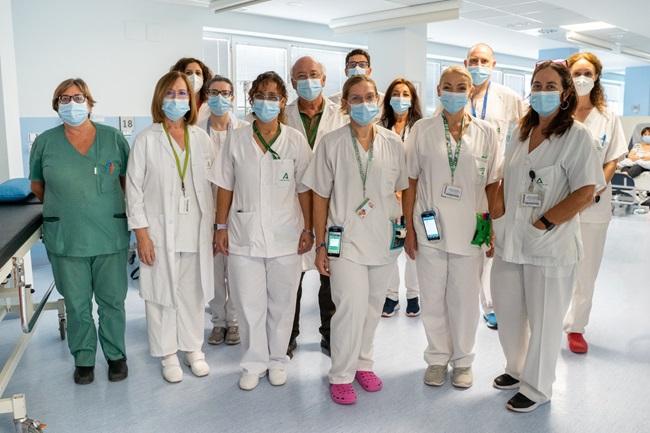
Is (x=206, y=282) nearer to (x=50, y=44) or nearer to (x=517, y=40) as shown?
(x=50, y=44)

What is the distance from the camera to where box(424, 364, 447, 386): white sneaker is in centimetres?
276

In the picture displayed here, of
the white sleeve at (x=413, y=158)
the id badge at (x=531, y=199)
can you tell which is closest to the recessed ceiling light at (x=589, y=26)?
the white sleeve at (x=413, y=158)

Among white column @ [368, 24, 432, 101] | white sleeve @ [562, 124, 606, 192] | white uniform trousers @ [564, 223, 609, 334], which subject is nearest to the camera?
white sleeve @ [562, 124, 606, 192]

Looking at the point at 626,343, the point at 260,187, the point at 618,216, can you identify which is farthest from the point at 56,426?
the point at 618,216

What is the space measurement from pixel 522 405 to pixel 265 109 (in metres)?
1.76

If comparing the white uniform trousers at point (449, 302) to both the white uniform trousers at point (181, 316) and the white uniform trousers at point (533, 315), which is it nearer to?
the white uniform trousers at point (533, 315)

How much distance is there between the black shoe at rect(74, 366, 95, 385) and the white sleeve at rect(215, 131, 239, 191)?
1168 mm

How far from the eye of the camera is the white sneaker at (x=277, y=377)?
2.78 meters

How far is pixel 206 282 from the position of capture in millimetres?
2824

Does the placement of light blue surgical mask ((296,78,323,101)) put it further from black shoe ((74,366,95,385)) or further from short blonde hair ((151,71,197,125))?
black shoe ((74,366,95,385))

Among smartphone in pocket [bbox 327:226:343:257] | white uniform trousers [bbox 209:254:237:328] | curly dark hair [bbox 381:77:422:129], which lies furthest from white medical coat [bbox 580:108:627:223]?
white uniform trousers [bbox 209:254:237:328]

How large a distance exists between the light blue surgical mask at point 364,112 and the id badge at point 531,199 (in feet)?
2.39

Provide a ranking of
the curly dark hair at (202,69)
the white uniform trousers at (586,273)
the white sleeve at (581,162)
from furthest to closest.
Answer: the curly dark hair at (202,69) < the white uniform trousers at (586,273) < the white sleeve at (581,162)

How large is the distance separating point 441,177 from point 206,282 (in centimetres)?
125
